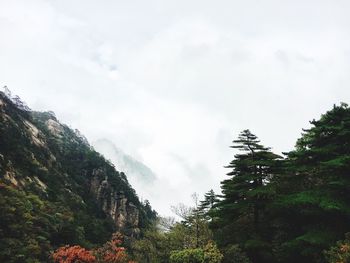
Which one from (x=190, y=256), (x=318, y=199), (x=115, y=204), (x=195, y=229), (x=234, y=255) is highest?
(x=115, y=204)

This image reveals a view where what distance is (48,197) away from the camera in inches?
2699

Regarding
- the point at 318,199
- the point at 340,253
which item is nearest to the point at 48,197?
the point at 318,199

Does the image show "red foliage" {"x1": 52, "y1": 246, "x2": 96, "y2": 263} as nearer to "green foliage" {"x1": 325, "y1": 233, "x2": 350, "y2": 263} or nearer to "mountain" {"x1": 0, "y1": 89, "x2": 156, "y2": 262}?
"mountain" {"x1": 0, "y1": 89, "x2": 156, "y2": 262}

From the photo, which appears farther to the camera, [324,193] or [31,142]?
[31,142]

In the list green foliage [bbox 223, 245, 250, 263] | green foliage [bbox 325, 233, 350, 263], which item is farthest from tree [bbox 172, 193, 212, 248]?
green foliage [bbox 325, 233, 350, 263]

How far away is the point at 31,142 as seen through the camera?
289 feet

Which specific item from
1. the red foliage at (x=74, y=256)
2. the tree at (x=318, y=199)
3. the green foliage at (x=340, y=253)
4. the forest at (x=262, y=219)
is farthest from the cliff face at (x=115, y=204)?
the green foliage at (x=340, y=253)

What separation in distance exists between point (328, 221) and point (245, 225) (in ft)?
24.4

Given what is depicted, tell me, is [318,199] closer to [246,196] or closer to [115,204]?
[246,196]

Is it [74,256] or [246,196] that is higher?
[246,196]

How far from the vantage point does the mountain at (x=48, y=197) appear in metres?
32.7

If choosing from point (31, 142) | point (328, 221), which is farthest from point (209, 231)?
point (31, 142)

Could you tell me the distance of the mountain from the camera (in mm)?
32719

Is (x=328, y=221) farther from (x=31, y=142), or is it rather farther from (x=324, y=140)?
(x=31, y=142)
